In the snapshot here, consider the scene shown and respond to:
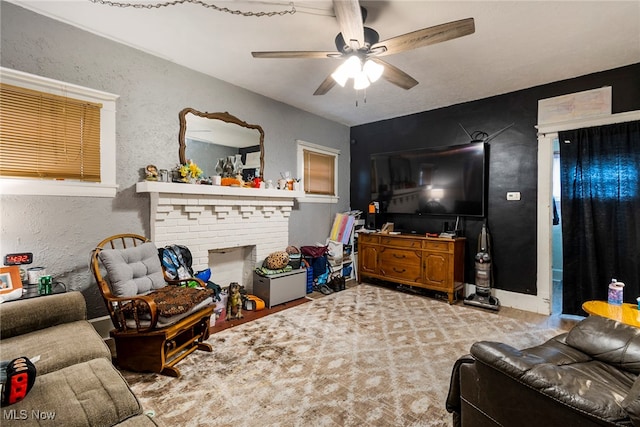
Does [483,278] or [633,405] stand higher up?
[633,405]

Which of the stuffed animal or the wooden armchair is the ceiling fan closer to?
the wooden armchair

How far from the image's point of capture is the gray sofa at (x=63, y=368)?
1.06 metres

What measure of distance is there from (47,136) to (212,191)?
4.54 feet

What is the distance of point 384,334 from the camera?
2.81m

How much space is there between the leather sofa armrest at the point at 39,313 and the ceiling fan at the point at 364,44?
2.08 metres

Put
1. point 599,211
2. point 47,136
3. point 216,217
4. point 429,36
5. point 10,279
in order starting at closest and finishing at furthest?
1. point 429,36
2. point 10,279
3. point 47,136
4. point 599,211
5. point 216,217

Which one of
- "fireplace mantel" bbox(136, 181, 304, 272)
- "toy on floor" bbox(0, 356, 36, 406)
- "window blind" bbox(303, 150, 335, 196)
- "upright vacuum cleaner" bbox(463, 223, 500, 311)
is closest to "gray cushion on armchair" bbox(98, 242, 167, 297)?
"fireplace mantel" bbox(136, 181, 304, 272)

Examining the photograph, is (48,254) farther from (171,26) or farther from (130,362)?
(171,26)

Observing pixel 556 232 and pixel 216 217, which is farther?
pixel 556 232

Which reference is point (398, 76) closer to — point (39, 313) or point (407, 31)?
point (407, 31)

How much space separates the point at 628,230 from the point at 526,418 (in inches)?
119

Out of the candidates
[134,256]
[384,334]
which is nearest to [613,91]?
[384,334]

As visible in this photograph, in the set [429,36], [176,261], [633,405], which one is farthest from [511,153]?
[176,261]

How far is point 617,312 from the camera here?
2.21 m
